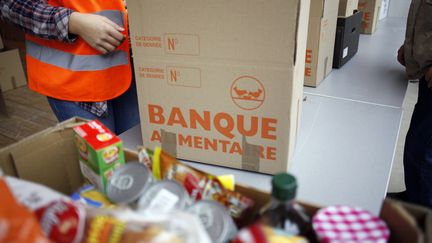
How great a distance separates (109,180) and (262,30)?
0.40 meters

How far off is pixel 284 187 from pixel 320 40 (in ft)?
3.40

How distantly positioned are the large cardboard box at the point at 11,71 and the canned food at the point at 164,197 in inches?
136

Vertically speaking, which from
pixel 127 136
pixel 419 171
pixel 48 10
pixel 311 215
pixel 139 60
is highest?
pixel 48 10

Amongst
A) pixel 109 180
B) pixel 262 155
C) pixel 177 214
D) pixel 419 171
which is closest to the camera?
pixel 177 214

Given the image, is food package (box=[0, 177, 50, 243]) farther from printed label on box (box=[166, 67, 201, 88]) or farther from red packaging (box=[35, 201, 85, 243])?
printed label on box (box=[166, 67, 201, 88])

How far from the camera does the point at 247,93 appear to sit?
0.74 m

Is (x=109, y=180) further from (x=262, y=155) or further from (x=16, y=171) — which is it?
(x=262, y=155)

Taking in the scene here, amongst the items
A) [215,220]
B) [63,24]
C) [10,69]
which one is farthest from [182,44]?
[10,69]

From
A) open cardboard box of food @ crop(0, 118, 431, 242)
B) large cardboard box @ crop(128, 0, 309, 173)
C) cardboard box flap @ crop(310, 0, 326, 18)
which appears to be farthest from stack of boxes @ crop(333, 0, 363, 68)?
open cardboard box of food @ crop(0, 118, 431, 242)

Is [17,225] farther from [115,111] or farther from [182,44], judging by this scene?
[115,111]

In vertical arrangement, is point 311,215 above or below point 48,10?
below

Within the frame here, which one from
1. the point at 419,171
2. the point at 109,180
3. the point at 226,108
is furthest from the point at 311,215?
the point at 419,171

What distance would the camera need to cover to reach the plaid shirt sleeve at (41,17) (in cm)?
82

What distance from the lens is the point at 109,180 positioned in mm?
481
